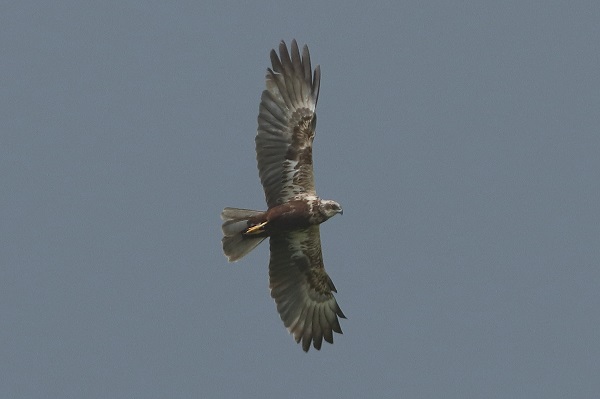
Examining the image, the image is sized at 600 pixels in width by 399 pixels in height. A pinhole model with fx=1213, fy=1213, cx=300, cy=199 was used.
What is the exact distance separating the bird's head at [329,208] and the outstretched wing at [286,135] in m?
0.32

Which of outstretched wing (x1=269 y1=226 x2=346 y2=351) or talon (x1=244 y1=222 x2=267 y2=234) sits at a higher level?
talon (x1=244 y1=222 x2=267 y2=234)

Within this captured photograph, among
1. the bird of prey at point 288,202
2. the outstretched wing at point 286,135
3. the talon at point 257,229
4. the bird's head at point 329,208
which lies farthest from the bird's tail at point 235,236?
the bird's head at point 329,208

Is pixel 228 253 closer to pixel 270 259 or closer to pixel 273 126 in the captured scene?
pixel 270 259

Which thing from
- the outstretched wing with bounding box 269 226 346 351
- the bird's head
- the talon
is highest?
the bird's head

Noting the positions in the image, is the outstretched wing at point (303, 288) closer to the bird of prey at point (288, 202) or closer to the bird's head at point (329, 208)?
the bird of prey at point (288, 202)

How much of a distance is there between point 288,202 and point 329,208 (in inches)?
23.6

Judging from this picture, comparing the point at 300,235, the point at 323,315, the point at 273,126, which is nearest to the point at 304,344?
the point at 323,315

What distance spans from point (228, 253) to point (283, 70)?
2.81 meters

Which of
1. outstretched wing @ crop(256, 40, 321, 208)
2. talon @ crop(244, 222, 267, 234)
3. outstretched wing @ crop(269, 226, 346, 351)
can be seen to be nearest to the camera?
talon @ crop(244, 222, 267, 234)

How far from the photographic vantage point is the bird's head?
17.3 meters

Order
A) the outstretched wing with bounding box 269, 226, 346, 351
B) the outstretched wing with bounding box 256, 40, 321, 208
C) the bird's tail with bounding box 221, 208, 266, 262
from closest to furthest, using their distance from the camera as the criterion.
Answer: the bird's tail with bounding box 221, 208, 266, 262, the outstretched wing with bounding box 256, 40, 321, 208, the outstretched wing with bounding box 269, 226, 346, 351

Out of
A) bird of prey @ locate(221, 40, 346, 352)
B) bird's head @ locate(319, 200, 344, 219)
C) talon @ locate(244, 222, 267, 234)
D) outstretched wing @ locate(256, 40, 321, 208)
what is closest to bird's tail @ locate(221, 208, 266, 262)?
bird of prey @ locate(221, 40, 346, 352)

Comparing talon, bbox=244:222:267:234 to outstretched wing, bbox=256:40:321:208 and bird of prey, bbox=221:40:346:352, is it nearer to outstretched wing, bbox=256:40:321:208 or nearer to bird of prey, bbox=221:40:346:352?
bird of prey, bbox=221:40:346:352

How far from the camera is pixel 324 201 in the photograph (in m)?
17.4
